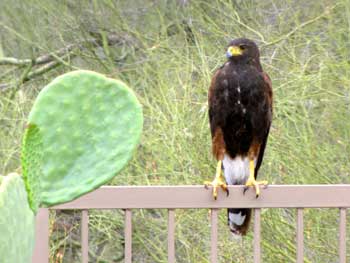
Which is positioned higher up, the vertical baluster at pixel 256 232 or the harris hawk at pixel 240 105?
the harris hawk at pixel 240 105

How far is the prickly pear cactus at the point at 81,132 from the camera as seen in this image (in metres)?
1.54

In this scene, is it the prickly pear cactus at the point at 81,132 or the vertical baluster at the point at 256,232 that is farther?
the vertical baluster at the point at 256,232

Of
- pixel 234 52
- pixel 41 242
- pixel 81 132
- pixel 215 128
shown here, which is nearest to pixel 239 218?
pixel 215 128

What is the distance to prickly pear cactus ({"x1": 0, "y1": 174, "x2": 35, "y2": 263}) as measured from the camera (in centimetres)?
131

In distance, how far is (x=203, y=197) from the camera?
10.9 ft

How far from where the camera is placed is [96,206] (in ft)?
10.4

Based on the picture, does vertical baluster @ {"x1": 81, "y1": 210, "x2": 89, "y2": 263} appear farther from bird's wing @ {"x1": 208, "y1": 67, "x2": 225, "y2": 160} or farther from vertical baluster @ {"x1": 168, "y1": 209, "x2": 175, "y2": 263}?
bird's wing @ {"x1": 208, "y1": 67, "x2": 225, "y2": 160}

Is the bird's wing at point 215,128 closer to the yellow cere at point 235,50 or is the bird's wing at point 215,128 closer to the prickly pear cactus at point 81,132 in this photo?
the yellow cere at point 235,50

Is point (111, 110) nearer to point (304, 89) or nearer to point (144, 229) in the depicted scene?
point (304, 89)

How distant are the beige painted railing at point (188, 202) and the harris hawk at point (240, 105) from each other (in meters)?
0.78

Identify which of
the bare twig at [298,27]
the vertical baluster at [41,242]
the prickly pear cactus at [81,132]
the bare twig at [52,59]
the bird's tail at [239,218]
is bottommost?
the prickly pear cactus at [81,132]

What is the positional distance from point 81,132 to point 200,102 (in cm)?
371

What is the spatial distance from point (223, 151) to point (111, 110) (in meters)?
2.75

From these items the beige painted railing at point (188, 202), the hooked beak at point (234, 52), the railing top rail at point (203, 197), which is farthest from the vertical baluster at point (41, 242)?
the hooked beak at point (234, 52)
